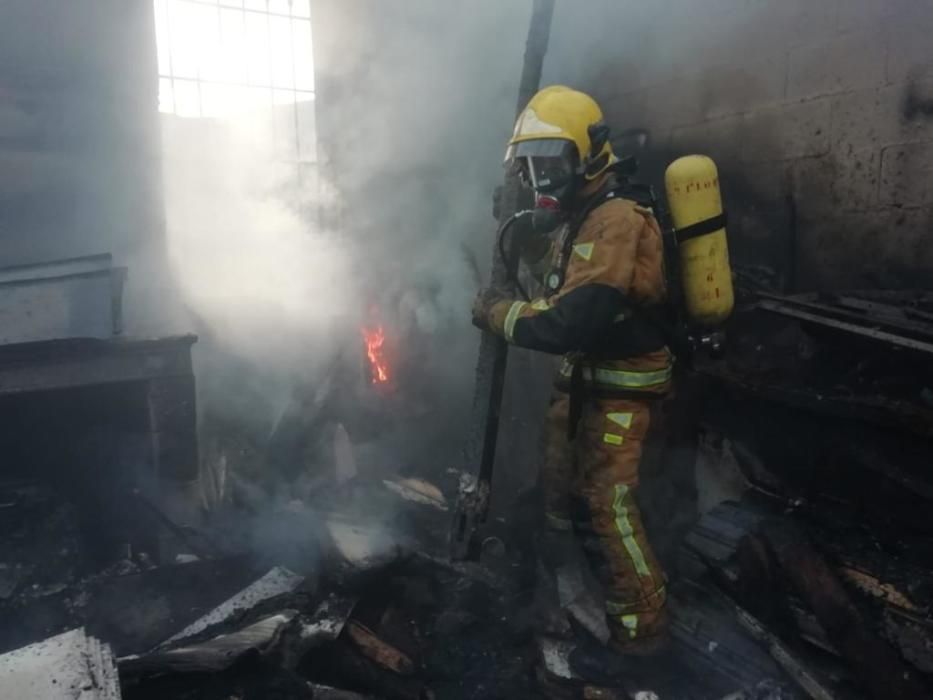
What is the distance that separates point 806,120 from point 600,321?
5.70 feet

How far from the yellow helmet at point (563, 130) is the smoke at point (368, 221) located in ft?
9.03

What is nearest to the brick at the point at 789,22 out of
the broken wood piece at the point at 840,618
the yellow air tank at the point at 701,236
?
the yellow air tank at the point at 701,236

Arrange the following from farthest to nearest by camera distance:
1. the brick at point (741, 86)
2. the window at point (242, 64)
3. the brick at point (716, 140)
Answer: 1. the window at point (242, 64)
2. the brick at point (716, 140)
3. the brick at point (741, 86)

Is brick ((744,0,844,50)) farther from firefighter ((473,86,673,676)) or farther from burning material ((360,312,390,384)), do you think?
burning material ((360,312,390,384))

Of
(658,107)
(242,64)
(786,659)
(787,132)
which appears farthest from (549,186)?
(242,64)

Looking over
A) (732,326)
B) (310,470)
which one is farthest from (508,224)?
(310,470)

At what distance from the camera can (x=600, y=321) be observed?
10.4 feet

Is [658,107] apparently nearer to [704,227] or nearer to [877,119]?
[877,119]

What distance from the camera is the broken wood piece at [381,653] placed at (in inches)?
134

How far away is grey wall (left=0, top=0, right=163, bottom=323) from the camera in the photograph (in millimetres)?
5547

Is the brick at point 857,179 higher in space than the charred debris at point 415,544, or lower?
higher

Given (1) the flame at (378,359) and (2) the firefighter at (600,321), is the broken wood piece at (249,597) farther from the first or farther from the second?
(1) the flame at (378,359)

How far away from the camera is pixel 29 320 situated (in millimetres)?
4684

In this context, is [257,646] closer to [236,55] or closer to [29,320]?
[29,320]
